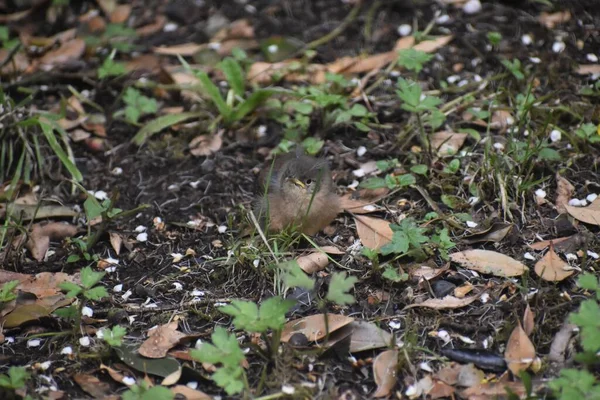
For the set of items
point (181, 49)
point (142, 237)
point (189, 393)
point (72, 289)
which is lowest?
point (142, 237)

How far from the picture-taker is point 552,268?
13.1ft

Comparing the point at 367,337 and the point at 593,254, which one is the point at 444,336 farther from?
the point at 593,254

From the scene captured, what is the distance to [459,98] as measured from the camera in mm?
5355

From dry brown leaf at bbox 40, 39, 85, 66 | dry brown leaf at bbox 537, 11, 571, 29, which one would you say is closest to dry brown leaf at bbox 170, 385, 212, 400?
dry brown leaf at bbox 40, 39, 85, 66

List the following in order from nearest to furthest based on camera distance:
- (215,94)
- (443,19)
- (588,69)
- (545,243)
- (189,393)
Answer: (189,393)
(545,243)
(215,94)
(588,69)
(443,19)

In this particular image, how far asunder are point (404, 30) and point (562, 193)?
2.16 metres

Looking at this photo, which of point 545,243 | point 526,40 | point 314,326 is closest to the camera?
point 314,326

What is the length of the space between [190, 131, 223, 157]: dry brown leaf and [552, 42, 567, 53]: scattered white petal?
99.7 inches

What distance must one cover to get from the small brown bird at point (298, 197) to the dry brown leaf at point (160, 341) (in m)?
0.84

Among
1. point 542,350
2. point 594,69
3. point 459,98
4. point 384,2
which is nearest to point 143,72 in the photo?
point 384,2

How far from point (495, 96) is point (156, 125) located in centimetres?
237

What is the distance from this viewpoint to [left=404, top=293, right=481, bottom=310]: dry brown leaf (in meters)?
3.92

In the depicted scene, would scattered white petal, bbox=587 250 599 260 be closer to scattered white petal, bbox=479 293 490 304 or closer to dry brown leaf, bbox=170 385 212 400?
scattered white petal, bbox=479 293 490 304

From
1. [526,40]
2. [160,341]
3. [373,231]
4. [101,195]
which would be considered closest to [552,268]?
[373,231]
